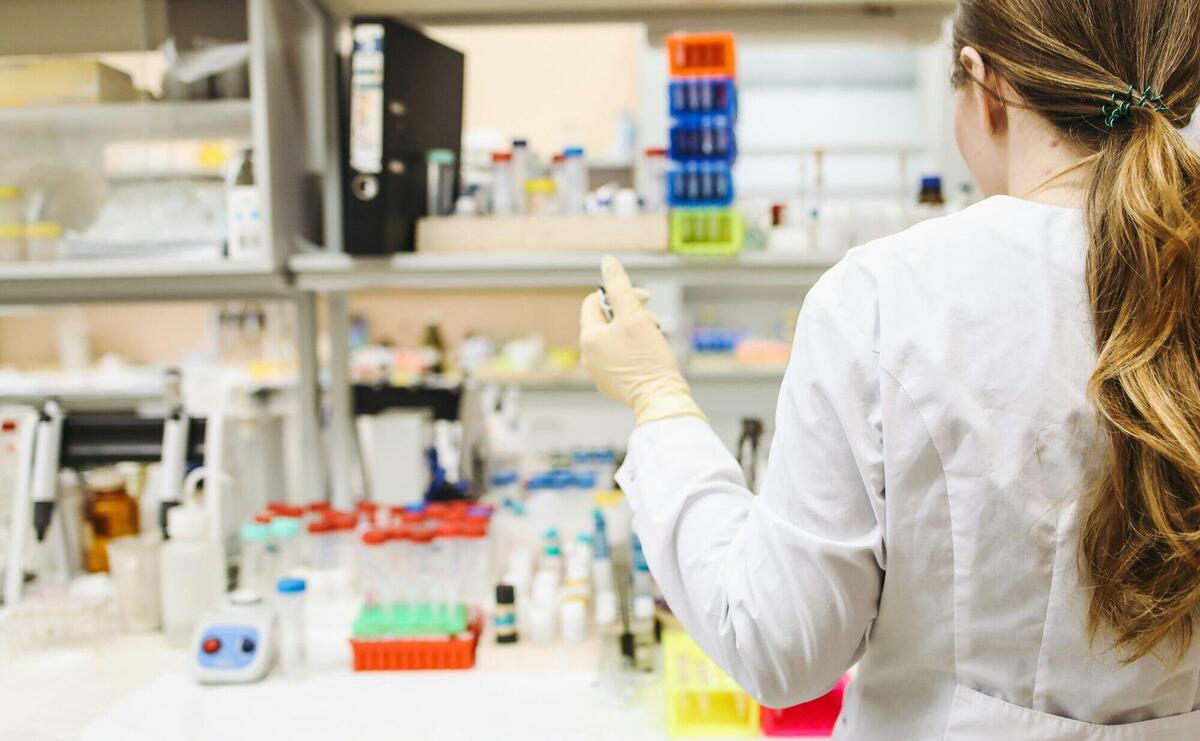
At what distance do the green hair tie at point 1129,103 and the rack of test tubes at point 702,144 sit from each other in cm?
80

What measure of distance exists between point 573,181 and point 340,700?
3.13ft

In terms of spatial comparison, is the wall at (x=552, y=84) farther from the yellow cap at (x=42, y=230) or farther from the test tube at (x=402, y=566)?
the test tube at (x=402, y=566)

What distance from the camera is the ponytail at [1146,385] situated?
672 mm

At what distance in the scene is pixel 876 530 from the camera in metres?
0.75

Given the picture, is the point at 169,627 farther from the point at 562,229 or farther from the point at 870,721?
the point at 870,721

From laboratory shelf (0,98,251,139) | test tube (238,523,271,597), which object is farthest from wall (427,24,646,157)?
test tube (238,523,271,597)

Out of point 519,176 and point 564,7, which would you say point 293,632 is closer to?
point 519,176

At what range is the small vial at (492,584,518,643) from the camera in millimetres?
1407

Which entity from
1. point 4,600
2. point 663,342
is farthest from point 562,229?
point 4,600

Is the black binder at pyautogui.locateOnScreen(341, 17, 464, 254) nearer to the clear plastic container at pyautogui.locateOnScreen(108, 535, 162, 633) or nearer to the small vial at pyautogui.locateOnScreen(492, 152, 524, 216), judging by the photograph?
the small vial at pyautogui.locateOnScreen(492, 152, 524, 216)

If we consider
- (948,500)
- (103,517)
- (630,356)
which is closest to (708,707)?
(630,356)

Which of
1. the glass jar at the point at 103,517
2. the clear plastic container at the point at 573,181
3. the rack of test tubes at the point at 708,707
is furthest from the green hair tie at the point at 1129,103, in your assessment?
the glass jar at the point at 103,517

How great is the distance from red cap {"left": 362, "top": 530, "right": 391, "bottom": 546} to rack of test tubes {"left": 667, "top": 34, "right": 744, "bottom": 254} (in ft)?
2.25

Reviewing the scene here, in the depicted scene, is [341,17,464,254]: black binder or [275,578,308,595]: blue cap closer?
[275,578,308,595]: blue cap
